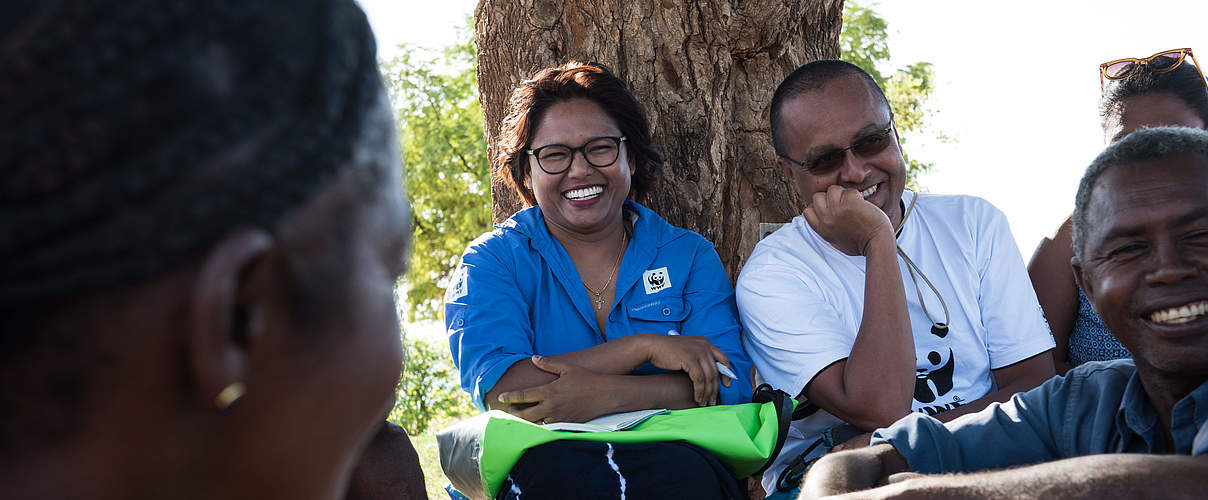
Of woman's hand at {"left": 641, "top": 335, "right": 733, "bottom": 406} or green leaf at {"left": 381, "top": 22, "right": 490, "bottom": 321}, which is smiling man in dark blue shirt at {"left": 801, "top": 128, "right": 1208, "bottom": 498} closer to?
woman's hand at {"left": 641, "top": 335, "right": 733, "bottom": 406}

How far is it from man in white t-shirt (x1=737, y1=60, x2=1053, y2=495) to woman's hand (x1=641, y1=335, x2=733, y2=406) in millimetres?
255

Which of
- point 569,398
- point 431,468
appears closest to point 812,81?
point 569,398

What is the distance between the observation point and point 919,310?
349cm

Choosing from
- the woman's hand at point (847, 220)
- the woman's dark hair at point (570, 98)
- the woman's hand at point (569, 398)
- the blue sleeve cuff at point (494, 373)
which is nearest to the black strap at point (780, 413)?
the woman's hand at point (569, 398)

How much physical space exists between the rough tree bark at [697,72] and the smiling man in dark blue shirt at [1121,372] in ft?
6.94

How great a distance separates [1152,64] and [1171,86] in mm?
139

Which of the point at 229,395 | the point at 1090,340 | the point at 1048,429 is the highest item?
the point at 229,395

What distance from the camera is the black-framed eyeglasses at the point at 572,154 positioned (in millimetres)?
3846

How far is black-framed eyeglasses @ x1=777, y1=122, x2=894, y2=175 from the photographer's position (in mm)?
3621

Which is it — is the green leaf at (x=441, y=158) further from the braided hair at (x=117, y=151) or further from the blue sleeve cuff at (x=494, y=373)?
the braided hair at (x=117, y=151)

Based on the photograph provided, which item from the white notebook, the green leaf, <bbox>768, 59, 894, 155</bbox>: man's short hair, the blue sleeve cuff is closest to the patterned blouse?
<bbox>768, 59, 894, 155</bbox>: man's short hair

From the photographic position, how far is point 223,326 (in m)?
0.74

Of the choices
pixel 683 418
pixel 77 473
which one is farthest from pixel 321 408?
pixel 683 418

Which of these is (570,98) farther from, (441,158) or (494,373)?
(441,158)
